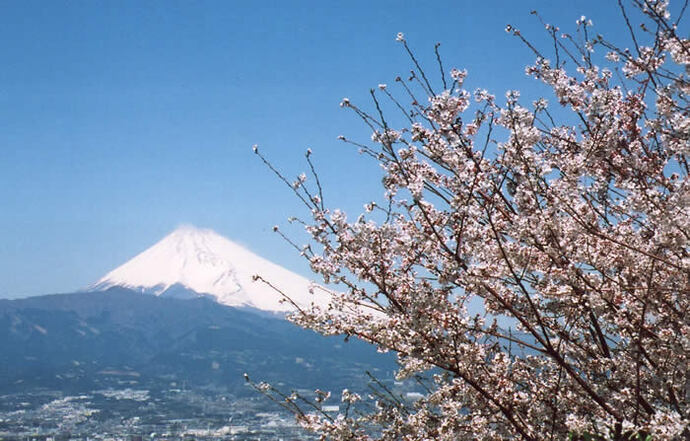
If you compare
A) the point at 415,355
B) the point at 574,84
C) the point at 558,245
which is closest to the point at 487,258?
the point at 558,245

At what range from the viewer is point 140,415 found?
194 metres

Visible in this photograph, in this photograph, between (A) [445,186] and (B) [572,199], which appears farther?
(A) [445,186]

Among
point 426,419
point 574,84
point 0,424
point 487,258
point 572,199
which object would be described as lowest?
point 0,424

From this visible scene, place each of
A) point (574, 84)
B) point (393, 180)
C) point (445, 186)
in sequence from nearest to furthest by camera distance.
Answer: point (393, 180) < point (445, 186) < point (574, 84)

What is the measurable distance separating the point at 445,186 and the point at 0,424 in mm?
201402

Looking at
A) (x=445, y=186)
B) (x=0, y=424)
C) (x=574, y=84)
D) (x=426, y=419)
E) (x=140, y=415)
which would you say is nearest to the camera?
(x=445, y=186)

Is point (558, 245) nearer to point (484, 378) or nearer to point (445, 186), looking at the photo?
point (445, 186)

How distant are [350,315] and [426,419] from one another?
1268 mm

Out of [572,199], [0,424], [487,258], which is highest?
[572,199]

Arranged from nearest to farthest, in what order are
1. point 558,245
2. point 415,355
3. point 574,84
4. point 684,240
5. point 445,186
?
1. point 684,240
2. point 558,245
3. point 415,355
4. point 445,186
5. point 574,84

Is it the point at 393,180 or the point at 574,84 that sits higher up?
the point at 574,84

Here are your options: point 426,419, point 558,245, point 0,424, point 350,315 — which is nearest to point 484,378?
point 426,419

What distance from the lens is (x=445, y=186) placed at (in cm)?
492

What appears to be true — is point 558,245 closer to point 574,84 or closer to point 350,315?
point 350,315
